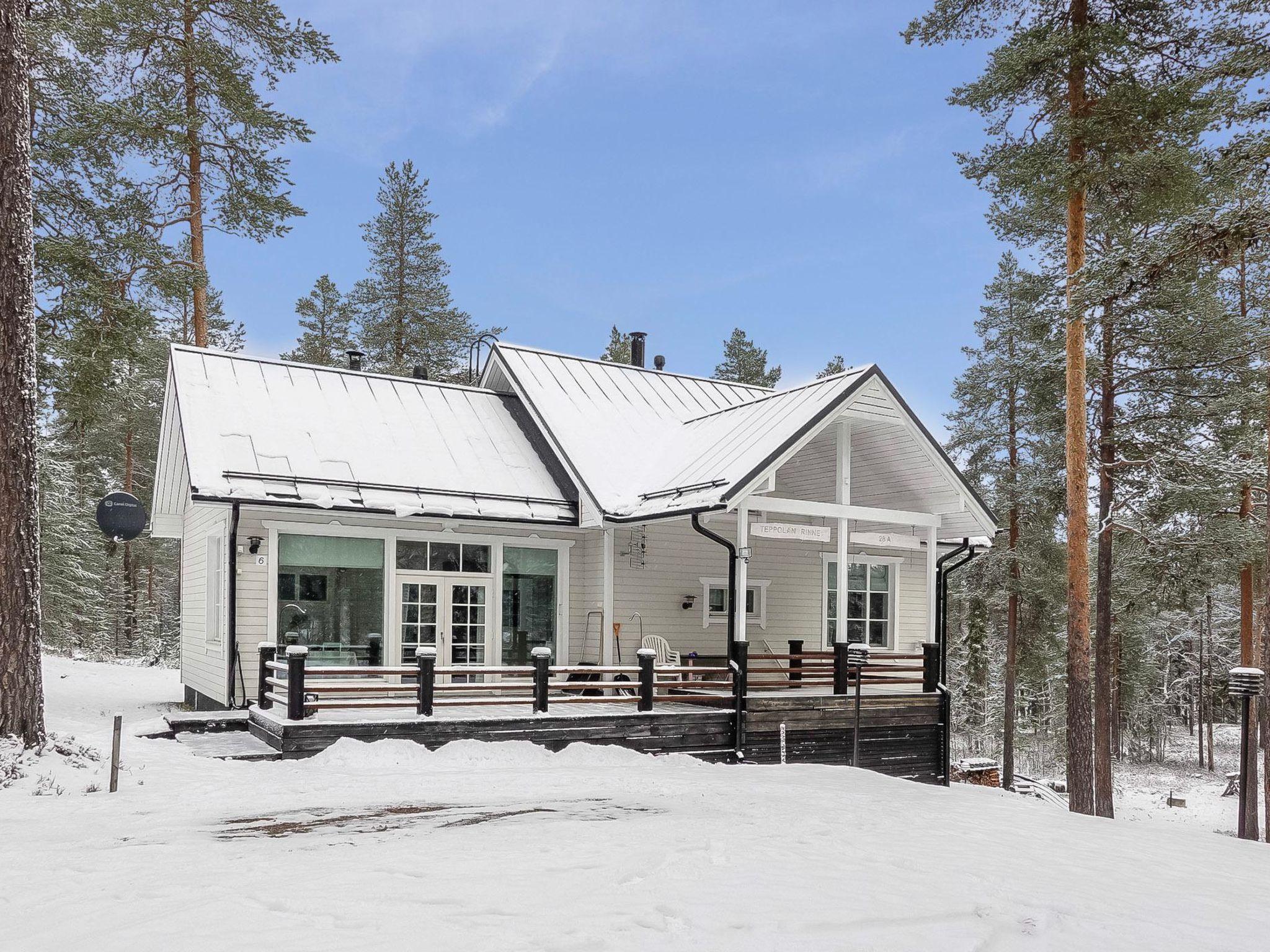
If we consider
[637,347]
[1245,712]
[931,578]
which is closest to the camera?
[1245,712]

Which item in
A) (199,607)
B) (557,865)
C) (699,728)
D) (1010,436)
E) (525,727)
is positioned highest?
(1010,436)

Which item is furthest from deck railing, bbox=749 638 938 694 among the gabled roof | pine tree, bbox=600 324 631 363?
pine tree, bbox=600 324 631 363

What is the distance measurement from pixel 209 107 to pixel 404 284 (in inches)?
480

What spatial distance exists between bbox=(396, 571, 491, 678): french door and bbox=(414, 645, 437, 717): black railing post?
2.24 metres

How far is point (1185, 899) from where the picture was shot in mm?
6086

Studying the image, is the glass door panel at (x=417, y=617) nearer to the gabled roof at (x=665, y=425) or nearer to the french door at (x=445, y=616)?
the french door at (x=445, y=616)

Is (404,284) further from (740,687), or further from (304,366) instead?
(740,687)

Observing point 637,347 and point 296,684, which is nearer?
point 296,684

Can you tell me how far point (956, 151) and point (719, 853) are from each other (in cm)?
1251

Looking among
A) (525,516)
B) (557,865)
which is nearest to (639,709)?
(525,516)

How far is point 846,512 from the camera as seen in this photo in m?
13.4

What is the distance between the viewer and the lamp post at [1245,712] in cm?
1052

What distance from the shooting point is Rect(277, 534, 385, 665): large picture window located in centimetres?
1249

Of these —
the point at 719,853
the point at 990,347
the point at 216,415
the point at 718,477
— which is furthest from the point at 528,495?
the point at 990,347
